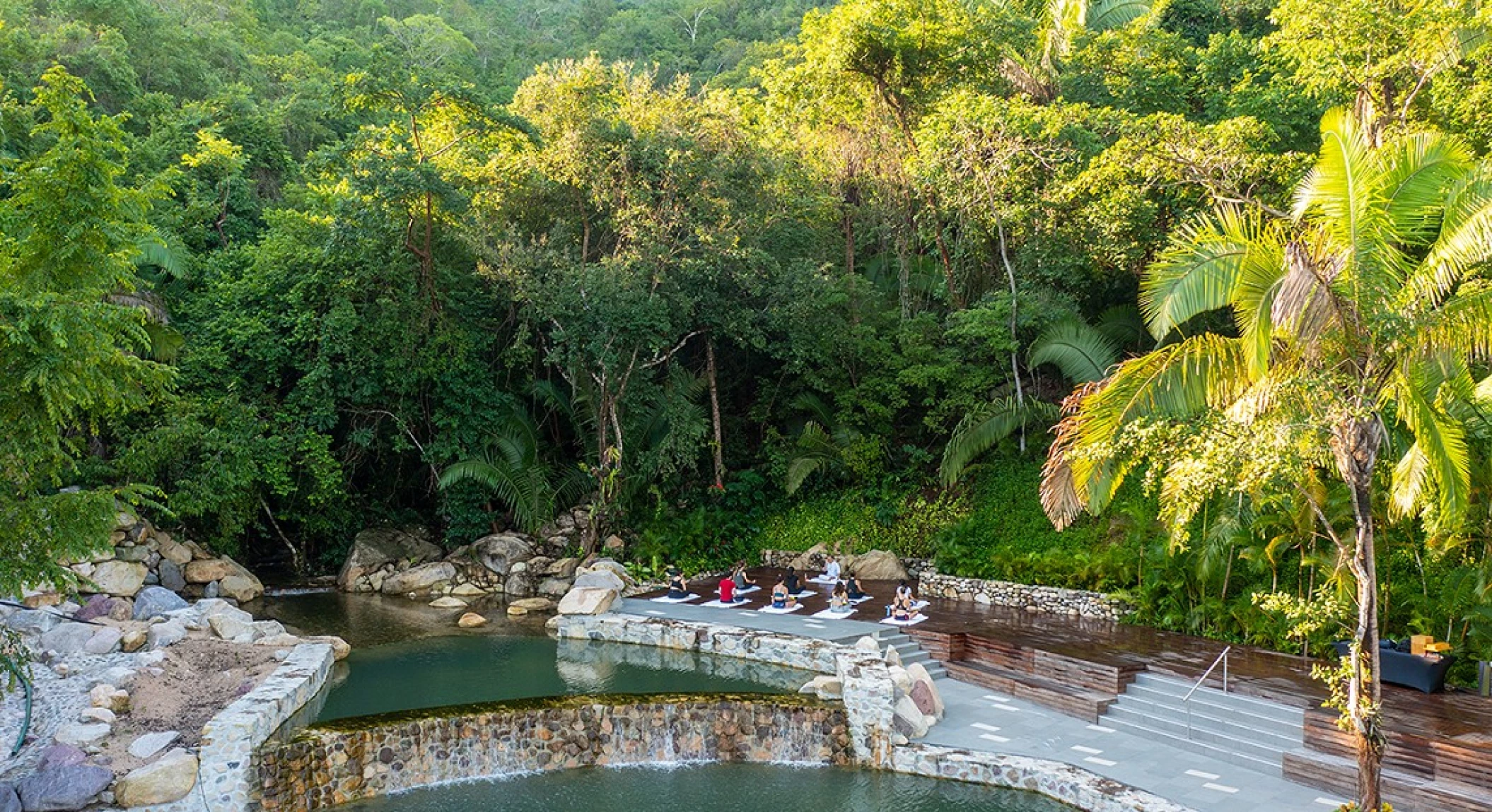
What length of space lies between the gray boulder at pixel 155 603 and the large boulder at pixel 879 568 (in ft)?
37.4

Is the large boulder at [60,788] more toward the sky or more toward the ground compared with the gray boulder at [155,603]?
more toward the ground

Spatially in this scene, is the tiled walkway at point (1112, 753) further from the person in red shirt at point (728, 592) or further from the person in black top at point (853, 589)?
the person in red shirt at point (728, 592)

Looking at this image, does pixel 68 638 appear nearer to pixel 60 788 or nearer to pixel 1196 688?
pixel 60 788

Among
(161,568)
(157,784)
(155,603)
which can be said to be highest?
(161,568)

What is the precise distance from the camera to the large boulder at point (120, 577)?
17406mm

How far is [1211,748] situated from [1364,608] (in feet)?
13.1

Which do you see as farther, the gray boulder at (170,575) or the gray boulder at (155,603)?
the gray boulder at (170,575)

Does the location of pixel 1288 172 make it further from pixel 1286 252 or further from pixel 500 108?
pixel 500 108

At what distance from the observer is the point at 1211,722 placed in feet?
40.3

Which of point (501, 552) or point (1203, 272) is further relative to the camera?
point (501, 552)

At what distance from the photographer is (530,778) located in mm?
12016

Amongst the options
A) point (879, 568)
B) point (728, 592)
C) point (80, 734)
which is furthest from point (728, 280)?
point (80, 734)

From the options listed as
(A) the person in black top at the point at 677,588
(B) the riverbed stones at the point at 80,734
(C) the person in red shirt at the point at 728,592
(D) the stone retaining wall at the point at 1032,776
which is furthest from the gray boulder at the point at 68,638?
(D) the stone retaining wall at the point at 1032,776

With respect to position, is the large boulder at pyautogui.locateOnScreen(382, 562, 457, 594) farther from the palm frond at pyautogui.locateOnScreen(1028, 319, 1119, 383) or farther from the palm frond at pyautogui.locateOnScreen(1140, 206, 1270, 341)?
the palm frond at pyautogui.locateOnScreen(1140, 206, 1270, 341)
